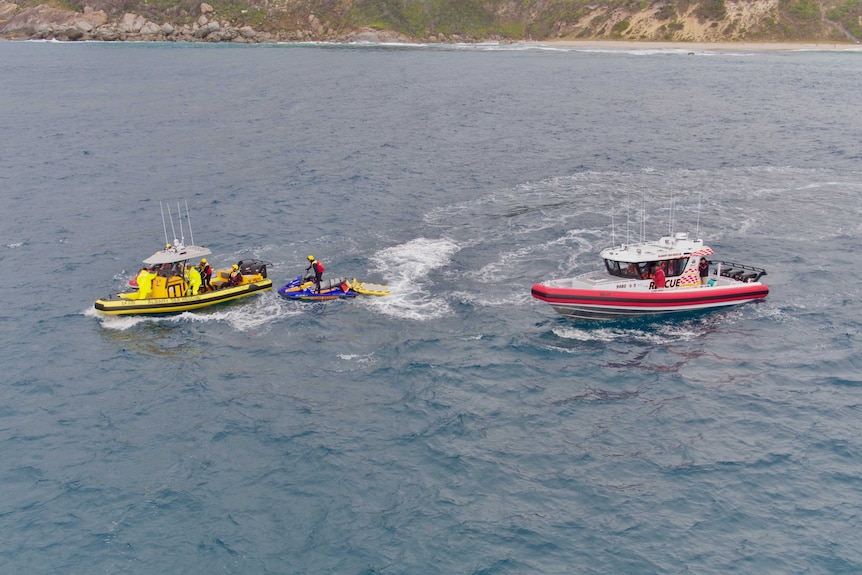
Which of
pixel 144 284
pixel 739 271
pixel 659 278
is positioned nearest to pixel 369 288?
pixel 144 284

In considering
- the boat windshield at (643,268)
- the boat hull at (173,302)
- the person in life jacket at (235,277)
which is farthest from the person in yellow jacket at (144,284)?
the boat windshield at (643,268)

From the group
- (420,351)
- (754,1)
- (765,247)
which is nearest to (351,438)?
(420,351)

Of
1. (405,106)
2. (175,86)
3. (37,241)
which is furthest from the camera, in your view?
(175,86)

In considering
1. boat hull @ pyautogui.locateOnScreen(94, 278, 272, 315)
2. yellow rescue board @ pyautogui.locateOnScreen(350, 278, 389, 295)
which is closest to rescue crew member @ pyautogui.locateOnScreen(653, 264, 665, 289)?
yellow rescue board @ pyautogui.locateOnScreen(350, 278, 389, 295)

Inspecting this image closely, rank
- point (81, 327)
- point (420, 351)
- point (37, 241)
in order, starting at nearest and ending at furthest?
point (420, 351)
point (81, 327)
point (37, 241)

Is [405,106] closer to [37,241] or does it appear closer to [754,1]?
[37,241]

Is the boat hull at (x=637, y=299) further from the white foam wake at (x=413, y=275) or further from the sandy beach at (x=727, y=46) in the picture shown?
the sandy beach at (x=727, y=46)
